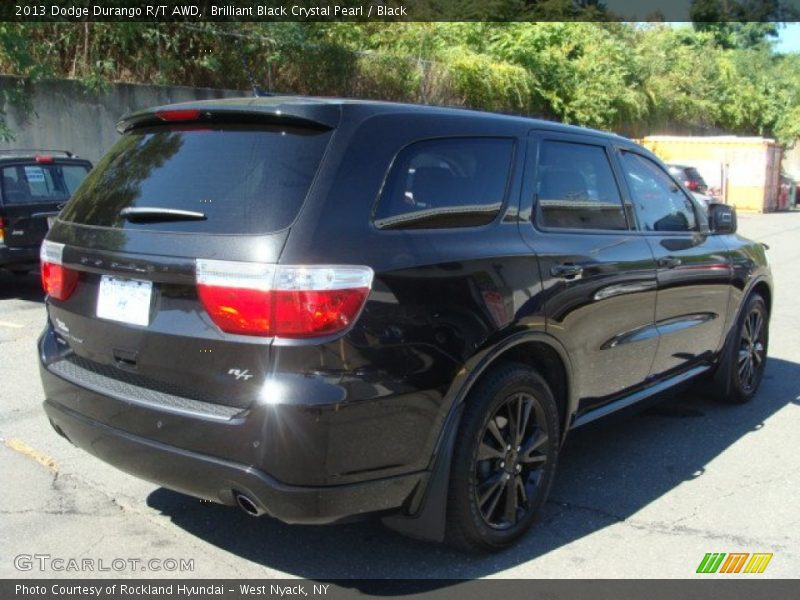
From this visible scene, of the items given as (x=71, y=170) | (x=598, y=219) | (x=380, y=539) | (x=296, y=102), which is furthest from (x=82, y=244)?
(x=71, y=170)

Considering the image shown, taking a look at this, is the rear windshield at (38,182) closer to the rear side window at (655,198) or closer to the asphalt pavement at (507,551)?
the asphalt pavement at (507,551)

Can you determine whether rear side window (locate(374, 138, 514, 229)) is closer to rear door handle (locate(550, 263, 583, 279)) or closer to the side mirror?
rear door handle (locate(550, 263, 583, 279))

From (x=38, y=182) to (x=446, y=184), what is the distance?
25.5 ft

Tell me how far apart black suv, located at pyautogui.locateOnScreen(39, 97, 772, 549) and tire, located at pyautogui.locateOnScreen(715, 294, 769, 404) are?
6.36 feet

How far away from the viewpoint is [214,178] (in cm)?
309

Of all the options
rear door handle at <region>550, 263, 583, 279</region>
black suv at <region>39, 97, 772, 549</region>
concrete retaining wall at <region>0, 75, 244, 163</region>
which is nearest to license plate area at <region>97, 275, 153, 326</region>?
black suv at <region>39, 97, 772, 549</region>

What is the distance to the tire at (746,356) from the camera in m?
5.59

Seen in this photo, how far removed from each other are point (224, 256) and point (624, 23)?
35.9m

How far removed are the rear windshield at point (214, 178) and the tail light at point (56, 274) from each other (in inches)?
6.7

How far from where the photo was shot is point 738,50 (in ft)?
159

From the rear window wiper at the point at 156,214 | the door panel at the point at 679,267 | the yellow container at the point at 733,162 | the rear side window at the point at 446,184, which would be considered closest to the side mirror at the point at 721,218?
the door panel at the point at 679,267

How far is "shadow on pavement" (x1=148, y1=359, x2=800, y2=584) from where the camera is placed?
344cm

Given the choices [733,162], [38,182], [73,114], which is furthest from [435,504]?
[733,162]

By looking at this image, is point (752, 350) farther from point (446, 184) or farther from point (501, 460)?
point (446, 184)
